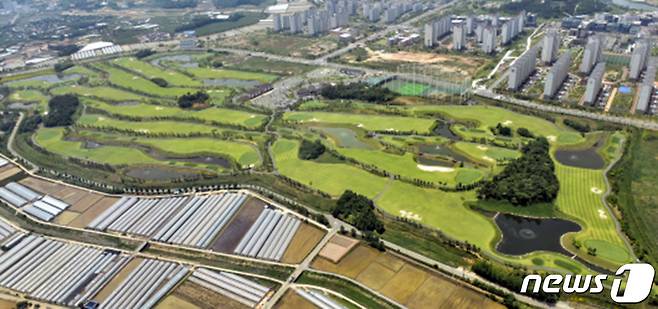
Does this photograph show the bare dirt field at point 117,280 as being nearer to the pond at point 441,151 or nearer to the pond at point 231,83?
the pond at point 441,151

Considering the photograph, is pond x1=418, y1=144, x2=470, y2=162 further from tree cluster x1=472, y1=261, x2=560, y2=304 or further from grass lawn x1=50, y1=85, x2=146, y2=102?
grass lawn x1=50, y1=85, x2=146, y2=102

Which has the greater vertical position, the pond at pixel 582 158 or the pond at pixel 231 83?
the pond at pixel 231 83

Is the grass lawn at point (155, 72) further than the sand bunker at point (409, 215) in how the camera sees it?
Yes

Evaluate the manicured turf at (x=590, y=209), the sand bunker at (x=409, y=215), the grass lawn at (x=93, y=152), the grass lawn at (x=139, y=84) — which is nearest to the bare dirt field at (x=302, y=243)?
the sand bunker at (x=409, y=215)

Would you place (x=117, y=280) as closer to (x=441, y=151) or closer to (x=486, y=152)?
(x=441, y=151)

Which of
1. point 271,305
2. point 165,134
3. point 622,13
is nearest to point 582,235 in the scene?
point 271,305

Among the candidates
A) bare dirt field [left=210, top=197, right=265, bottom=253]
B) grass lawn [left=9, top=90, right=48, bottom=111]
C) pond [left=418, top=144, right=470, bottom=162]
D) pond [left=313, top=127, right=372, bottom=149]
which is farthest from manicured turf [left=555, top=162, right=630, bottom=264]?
grass lawn [left=9, top=90, right=48, bottom=111]

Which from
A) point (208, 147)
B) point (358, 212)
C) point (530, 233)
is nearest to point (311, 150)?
point (208, 147)
